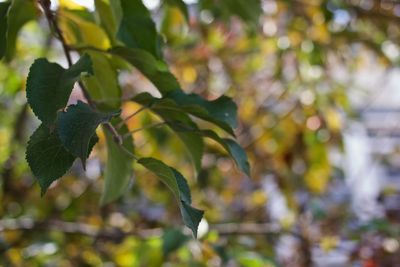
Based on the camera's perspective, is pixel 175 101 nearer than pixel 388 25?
Yes

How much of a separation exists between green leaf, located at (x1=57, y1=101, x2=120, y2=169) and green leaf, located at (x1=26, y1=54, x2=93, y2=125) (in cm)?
3

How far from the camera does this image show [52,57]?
223 centimetres

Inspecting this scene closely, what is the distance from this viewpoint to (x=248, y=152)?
7.20ft

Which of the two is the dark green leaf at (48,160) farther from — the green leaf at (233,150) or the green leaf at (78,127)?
the green leaf at (233,150)

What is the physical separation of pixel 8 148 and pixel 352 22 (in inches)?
43.9

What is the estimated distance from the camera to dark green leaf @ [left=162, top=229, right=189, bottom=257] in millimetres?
1300

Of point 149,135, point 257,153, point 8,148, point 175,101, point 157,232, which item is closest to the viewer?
point 175,101

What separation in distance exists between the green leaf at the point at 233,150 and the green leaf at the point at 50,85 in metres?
0.17

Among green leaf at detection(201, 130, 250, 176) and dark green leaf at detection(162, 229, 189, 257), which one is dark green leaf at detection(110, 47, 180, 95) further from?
dark green leaf at detection(162, 229, 189, 257)

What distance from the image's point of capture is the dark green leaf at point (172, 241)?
1.30 meters

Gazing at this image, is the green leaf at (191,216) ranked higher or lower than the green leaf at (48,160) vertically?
lower

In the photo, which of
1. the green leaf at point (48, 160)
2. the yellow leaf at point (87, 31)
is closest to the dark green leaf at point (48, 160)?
the green leaf at point (48, 160)

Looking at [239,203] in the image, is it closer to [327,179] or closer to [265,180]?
[265,180]

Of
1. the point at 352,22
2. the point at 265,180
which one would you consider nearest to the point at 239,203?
the point at 265,180
